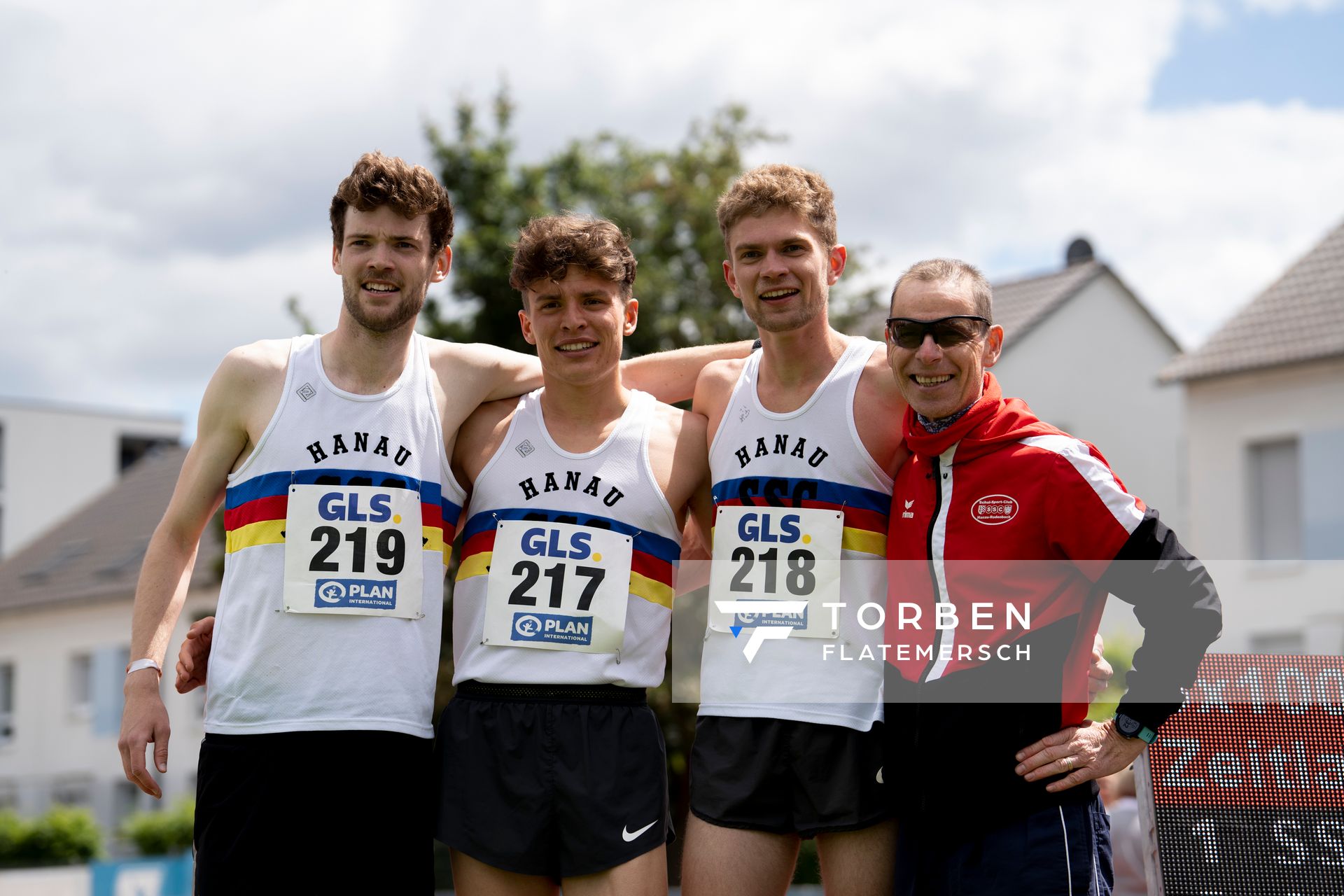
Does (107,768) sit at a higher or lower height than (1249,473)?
lower

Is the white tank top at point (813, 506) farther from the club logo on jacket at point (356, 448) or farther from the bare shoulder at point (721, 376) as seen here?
the club logo on jacket at point (356, 448)

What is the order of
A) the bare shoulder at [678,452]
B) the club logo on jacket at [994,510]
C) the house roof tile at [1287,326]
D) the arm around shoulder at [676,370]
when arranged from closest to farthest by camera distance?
1. the club logo on jacket at [994,510]
2. the bare shoulder at [678,452]
3. the arm around shoulder at [676,370]
4. the house roof tile at [1287,326]

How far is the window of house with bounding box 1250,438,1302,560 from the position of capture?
21.5 m

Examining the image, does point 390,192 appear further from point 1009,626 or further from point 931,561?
point 1009,626

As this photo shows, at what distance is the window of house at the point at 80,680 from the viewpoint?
33031 mm

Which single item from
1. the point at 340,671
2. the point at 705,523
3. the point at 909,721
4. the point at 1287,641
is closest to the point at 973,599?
the point at 909,721

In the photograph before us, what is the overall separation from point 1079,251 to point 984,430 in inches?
Result: 1141

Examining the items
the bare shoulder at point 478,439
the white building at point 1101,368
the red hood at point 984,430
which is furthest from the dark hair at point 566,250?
the white building at point 1101,368

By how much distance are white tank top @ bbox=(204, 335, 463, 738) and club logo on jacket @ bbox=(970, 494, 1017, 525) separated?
153cm

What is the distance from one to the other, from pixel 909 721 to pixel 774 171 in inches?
65.3

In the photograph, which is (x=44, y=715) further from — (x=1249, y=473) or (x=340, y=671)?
(x=340, y=671)

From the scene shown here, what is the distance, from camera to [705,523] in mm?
4441

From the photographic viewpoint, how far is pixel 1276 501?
861 inches

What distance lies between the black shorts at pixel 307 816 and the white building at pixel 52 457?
44.3 meters
